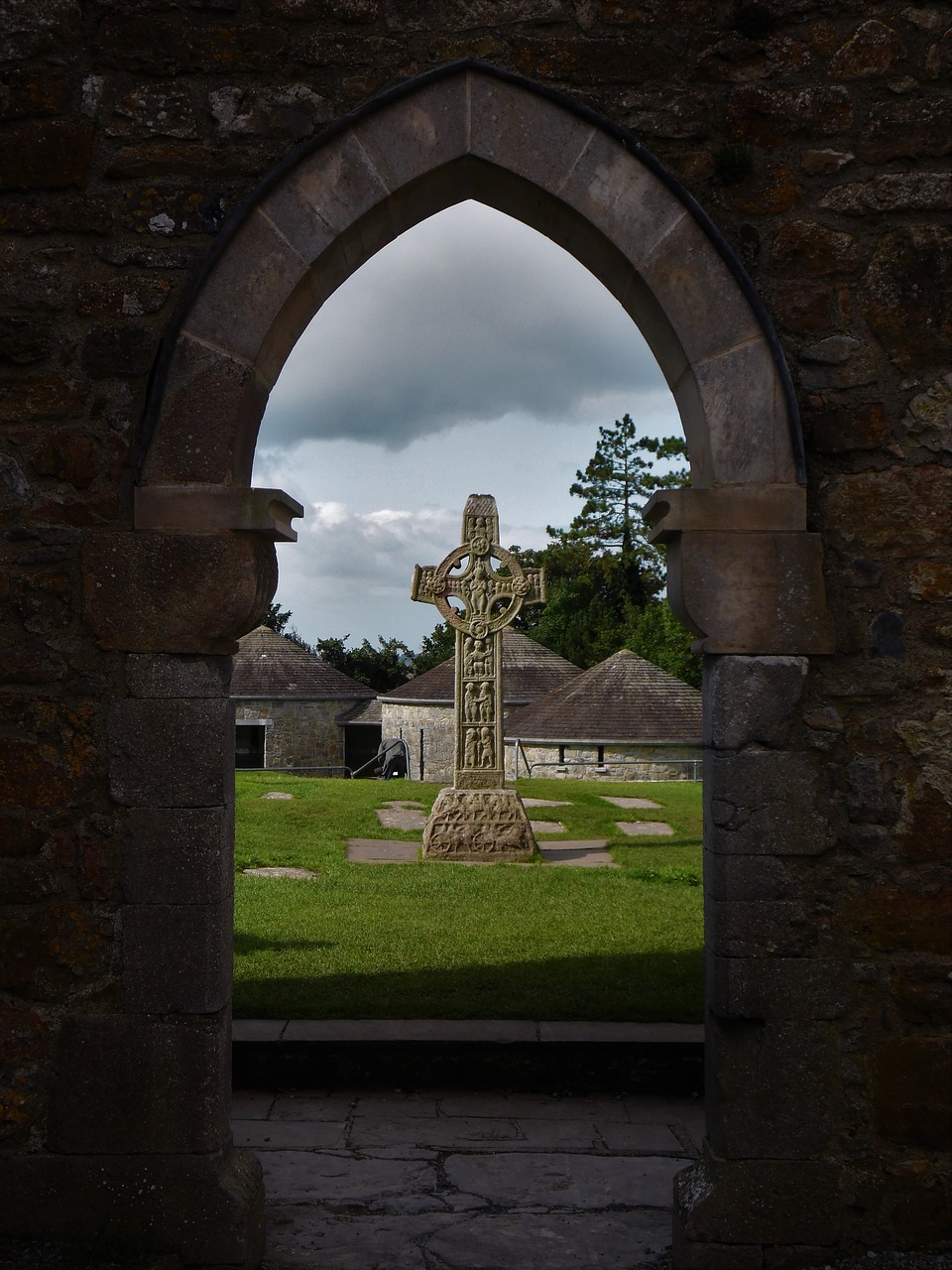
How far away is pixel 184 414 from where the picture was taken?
324 centimetres

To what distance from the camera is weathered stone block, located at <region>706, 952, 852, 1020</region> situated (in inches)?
123

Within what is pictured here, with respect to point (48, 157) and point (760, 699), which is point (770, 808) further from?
point (48, 157)

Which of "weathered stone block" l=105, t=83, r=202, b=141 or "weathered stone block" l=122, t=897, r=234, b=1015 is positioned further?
"weathered stone block" l=105, t=83, r=202, b=141

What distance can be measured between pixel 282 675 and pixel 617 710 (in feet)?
37.7

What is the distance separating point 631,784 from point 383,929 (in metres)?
9.21

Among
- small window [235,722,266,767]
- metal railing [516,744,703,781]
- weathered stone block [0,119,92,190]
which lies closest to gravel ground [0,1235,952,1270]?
weathered stone block [0,119,92,190]

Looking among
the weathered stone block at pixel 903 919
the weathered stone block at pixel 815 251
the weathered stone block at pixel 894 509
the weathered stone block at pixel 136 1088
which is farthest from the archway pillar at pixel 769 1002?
the weathered stone block at pixel 136 1088

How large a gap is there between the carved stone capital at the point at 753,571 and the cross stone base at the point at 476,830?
683cm

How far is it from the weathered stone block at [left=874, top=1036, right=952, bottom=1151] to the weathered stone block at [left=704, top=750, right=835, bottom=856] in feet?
1.98

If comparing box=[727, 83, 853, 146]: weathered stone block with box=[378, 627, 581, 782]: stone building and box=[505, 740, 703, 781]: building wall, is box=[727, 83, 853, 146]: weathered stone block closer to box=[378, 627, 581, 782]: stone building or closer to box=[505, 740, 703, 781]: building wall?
box=[505, 740, 703, 781]: building wall

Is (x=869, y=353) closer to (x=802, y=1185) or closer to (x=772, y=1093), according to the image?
(x=772, y=1093)

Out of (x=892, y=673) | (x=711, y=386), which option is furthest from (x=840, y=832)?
(x=711, y=386)

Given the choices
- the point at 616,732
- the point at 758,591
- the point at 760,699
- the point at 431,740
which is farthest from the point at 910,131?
the point at 431,740

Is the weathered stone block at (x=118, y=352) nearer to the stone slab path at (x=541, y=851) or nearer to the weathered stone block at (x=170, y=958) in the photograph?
the weathered stone block at (x=170, y=958)
